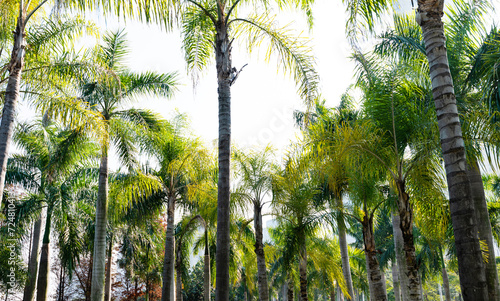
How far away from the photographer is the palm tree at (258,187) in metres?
13.3

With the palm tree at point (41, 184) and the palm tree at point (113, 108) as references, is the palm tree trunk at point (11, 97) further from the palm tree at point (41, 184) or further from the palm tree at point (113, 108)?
the palm tree at point (41, 184)

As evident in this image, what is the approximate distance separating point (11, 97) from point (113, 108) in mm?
5343

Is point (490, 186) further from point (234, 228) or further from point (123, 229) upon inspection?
point (123, 229)

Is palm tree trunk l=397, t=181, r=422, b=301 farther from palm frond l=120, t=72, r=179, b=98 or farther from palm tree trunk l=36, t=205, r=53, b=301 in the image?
palm tree trunk l=36, t=205, r=53, b=301

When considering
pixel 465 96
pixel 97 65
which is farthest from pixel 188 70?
pixel 465 96

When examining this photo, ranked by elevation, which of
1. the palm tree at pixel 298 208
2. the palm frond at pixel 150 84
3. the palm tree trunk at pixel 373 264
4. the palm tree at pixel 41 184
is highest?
the palm frond at pixel 150 84

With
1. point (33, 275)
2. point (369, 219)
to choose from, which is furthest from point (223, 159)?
point (33, 275)

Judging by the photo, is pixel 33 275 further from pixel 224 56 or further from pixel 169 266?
pixel 224 56

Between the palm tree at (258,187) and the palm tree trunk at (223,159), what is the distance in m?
5.91

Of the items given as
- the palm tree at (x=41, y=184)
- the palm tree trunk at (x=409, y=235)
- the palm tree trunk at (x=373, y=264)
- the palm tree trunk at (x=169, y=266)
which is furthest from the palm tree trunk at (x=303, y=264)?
the palm tree at (x=41, y=184)

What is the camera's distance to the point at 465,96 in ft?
34.3

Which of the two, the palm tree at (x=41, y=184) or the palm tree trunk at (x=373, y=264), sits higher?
the palm tree at (x=41, y=184)

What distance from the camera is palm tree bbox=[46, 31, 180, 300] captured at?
36.8 feet


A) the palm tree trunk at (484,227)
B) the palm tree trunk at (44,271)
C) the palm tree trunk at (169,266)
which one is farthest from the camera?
the palm tree trunk at (44,271)
